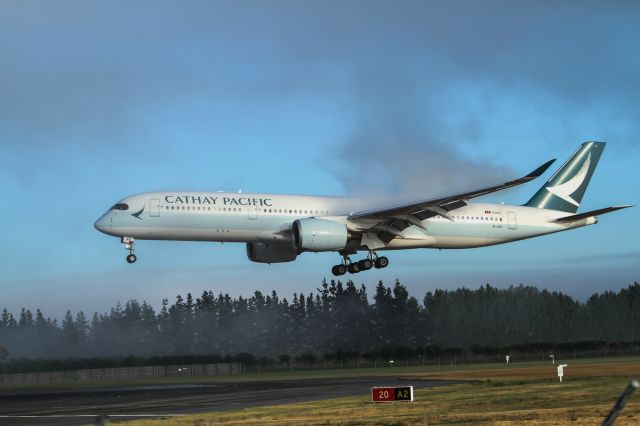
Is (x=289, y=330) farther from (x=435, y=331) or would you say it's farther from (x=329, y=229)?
(x=329, y=229)

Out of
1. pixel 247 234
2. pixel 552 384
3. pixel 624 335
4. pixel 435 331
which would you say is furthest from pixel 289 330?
pixel 552 384

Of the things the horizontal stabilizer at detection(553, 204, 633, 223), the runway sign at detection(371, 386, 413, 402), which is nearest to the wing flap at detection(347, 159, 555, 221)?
the horizontal stabilizer at detection(553, 204, 633, 223)

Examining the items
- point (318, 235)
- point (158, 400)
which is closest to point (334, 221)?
point (318, 235)

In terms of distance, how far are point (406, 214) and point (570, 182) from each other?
712 inches

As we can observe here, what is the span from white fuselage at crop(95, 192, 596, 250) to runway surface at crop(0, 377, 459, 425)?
363 inches

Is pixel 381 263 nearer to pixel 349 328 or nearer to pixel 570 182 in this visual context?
pixel 570 182

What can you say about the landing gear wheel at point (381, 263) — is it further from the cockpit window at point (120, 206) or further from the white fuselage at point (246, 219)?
the cockpit window at point (120, 206)

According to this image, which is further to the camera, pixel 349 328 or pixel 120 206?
pixel 349 328

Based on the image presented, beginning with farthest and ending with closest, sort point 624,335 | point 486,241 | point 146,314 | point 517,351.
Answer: point 146,314 < point 624,335 < point 517,351 < point 486,241

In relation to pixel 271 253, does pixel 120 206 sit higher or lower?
higher

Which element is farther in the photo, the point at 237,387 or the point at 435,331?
the point at 435,331

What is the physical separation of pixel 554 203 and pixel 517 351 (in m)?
21.9

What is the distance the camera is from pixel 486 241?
6028cm

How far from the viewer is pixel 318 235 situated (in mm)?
52156
